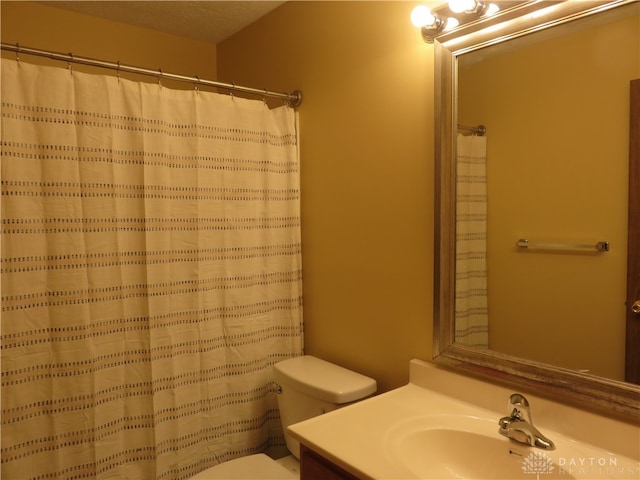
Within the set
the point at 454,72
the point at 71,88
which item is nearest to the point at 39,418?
the point at 71,88

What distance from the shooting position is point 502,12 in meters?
1.29

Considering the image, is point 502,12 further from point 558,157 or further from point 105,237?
point 105,237

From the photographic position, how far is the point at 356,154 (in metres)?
1.80

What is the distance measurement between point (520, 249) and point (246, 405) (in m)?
1.29

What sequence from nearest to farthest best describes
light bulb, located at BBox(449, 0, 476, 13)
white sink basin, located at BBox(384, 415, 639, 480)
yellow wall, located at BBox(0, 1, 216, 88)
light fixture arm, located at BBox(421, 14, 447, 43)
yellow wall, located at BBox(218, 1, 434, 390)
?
white sink basin, located at BBox(384, 415, 639, 480)
light bulb, located at BBox(449, 0, 476, 13)
light fixture arm, located at BBox(421, 14, 447, 43)
yellow wall, located at BBox(218, 1, 434, 390)
yellow wall, located at BBox(0, 1, 216, 88)

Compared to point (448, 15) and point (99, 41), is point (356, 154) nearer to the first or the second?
point (448, 15)

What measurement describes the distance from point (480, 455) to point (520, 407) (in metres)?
0.17

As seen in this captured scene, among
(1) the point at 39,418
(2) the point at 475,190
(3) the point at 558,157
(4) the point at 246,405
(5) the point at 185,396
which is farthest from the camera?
(4) the point at 246,405

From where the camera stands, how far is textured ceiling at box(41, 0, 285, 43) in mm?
2182

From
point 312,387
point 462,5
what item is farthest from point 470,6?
point 312,387

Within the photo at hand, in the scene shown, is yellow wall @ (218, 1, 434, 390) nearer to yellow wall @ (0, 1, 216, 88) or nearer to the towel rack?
the towel rack

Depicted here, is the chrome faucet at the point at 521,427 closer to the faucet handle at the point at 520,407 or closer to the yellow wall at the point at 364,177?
the faucet handle at the point at 520,407

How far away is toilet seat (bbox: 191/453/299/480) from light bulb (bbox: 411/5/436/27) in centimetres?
155

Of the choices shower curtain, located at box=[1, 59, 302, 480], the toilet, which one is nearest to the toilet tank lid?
the toilet
